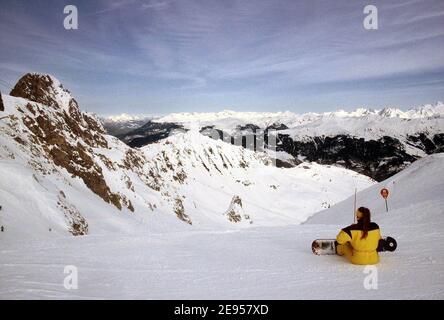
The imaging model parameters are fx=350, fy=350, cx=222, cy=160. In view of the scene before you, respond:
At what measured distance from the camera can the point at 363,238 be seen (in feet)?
25.1

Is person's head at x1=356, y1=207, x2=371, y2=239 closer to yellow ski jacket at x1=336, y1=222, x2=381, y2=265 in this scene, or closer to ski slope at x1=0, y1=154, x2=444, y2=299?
yellow ski jacket at x1=336, y1=222, x2=381, y2=265

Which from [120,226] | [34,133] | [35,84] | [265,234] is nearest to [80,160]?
[34,133]

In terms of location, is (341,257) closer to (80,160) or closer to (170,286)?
(170,286)

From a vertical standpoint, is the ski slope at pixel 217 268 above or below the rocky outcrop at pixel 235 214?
below

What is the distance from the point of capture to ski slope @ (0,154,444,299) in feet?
20.8

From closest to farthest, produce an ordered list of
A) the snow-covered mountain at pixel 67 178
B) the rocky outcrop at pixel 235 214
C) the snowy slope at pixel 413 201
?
the snowy slope at pixel 413 201, the snow-covered mountain at pixel 67 178, the rocky outcrop at pixel 235 214

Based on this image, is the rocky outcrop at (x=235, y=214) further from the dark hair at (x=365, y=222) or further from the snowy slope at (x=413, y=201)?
the dark hair at (x=365, y=222)

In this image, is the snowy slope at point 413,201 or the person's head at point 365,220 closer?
the person's head at point 365,220

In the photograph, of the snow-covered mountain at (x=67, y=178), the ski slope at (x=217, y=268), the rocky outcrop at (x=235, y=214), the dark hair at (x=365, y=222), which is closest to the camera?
the ski slope at (x=217, y=268)

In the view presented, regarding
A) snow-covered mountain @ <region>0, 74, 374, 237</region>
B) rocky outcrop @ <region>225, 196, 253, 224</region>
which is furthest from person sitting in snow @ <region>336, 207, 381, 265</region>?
rocky outcrop @ <region>225, 196, 253, 224</region>

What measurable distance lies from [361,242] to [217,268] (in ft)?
10.8

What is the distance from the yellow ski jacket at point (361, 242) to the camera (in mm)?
7691

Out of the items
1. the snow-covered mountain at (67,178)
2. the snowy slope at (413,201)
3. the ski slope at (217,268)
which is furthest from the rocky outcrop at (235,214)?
the ski slope at (217,268)
